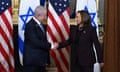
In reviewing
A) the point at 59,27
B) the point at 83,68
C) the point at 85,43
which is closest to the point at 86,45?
the point at 85,43

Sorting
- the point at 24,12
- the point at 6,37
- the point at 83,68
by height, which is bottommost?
the point at 83,68

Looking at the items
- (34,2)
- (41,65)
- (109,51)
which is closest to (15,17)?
(34,2)

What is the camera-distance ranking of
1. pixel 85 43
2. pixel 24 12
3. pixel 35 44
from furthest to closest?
pixel 24 12
pixel 85 43
pixel 35 44

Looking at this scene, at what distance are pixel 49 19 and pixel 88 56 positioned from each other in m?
1.59

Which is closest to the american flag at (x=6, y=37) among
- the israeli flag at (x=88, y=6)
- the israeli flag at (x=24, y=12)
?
the israeli flag at (x=24, y=12)

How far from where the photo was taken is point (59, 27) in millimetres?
6352

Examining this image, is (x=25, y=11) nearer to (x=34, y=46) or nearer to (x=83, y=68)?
(x=34, y=46)

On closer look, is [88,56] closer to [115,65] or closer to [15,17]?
[15,17]

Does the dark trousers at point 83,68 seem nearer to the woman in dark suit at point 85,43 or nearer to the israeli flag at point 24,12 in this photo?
the woman in dark suit at point 85,43

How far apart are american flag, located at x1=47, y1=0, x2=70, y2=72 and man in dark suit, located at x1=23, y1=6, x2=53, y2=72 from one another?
1303 mm

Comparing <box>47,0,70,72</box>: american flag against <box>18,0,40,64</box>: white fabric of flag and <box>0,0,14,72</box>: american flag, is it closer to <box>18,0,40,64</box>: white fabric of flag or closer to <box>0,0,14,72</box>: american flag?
<box>18,0,40,64</box>: white fabric of flag

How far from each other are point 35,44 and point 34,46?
6cm

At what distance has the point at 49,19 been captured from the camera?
Result: 21.0 feet

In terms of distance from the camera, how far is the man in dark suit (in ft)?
16.1
